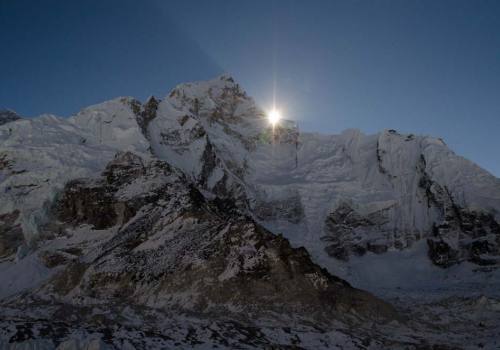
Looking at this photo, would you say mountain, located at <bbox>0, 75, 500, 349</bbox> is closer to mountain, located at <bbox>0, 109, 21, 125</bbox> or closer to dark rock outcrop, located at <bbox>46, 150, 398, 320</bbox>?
dark rock outcrop, located at <bbox>46, 150, 398, 320</bbox>

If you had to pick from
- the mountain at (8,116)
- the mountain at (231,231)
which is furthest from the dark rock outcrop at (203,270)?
the mountain at (8,116)

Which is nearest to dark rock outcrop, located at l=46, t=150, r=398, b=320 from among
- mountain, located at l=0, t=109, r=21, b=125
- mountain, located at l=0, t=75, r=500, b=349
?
mountain, located at l=0, t=75, r=500, b=349

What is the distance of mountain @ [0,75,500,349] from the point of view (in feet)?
177

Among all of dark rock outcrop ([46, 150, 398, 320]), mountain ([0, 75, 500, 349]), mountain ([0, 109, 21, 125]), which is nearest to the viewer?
mountain ([0, 75, 500, 349])

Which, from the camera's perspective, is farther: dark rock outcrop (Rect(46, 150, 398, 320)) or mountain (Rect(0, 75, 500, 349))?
dark rock outcrop (Rect(46, 150, 398, 320))

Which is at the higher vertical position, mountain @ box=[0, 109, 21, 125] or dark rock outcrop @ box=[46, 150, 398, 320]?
mountain @ box=[0, 109, 21, 125]

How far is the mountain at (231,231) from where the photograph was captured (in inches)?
2120

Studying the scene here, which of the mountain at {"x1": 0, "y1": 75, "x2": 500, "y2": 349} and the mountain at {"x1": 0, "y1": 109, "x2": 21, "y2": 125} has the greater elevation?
the mountain at {"x1": 0, "y1": 109, "x2": 21, "y2": 125}

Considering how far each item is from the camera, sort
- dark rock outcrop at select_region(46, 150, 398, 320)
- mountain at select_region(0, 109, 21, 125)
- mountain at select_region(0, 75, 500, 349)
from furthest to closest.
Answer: mountain at select_region(0, 109, 21, 125)
dark rock outcrop at select_region(46, 150, 398, 320)
mountain at select_region(0, 75, 500, 349)

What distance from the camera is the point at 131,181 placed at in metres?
86.5

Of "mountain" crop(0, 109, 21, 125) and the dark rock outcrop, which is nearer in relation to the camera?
the dark rock outcrop

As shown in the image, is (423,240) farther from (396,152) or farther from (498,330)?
(498,330)

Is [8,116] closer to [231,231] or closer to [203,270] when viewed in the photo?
[231,231]

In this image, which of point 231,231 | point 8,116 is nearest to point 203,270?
point 231,231
